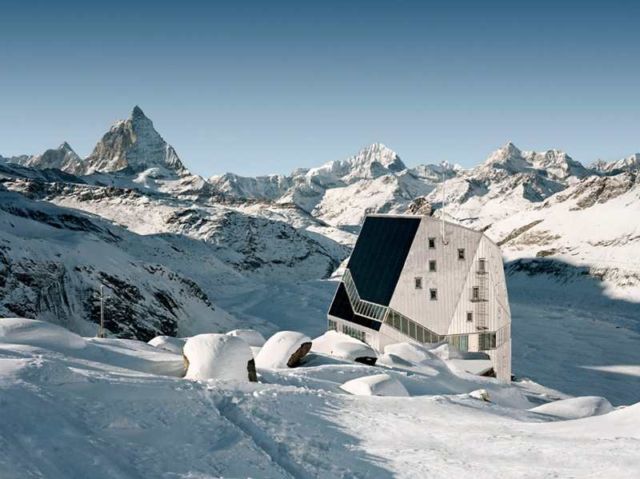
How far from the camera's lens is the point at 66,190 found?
181m

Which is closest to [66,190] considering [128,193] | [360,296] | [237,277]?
[128,193]

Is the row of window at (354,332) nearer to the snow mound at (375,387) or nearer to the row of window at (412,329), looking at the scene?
the row of window at (412,329)

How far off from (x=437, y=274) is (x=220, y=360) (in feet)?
77.6

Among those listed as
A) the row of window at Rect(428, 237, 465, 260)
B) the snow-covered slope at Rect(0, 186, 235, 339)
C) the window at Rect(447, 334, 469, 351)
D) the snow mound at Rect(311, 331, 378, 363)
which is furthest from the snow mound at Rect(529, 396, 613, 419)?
the snow-covered slope at Rect(0, 186, 235, 339)

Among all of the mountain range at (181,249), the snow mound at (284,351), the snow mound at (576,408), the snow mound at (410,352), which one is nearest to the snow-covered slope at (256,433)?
the snow mound at (576,408)

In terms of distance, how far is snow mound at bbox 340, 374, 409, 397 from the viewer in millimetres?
21219

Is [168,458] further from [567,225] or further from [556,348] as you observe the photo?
[567,225]

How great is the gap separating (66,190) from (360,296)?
538 feet

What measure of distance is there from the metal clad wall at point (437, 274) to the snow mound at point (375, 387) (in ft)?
61.0

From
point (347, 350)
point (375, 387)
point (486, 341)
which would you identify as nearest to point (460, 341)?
point (486, 341)

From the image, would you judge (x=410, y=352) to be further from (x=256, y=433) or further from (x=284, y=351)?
(x=256, y=433)

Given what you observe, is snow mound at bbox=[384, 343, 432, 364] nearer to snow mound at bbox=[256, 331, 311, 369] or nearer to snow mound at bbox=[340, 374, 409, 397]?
snow mound at bbox=[256, 331, 311, 369]

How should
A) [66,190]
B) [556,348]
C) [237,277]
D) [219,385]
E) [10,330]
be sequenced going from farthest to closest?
[66,190]
[237,277]
[556,348]
[10,330]
[219,385]

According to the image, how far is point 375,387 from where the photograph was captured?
21.4 metres
